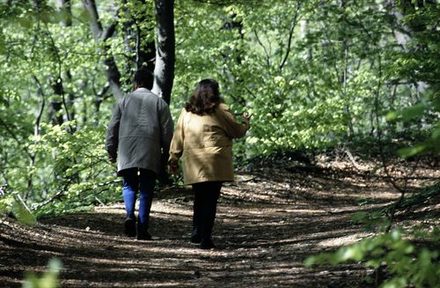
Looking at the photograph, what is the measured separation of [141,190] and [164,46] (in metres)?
4.03

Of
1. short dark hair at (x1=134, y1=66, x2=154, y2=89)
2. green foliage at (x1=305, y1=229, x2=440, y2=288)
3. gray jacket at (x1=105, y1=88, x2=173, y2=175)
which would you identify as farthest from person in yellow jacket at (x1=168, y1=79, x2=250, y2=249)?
green foliage at (x1=305, y1=229, x2=440, y2=288)

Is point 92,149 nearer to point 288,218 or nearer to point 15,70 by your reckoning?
point 288,218

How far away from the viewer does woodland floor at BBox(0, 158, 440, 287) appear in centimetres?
619

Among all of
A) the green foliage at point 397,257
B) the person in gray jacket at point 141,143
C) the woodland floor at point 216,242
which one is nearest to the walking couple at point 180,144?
the person in gray jacket at point 141,143

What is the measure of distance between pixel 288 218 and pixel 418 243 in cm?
430

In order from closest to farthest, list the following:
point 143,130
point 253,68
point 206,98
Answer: point 206,98 → point 143,130 → point 253,68

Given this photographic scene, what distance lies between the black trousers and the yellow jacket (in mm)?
144

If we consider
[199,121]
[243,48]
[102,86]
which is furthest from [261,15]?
[102,86]

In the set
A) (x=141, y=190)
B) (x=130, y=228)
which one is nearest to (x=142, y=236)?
(x=130, y=228)

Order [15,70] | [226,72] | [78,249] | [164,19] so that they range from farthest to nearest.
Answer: [15,70] < [226,72] < [164,19] < [78,249]

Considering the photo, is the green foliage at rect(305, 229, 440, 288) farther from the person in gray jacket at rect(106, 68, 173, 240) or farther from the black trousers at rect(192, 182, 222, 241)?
the person in gray jacket at rect(106, 68, 173, 240)

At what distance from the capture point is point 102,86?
1214 inches

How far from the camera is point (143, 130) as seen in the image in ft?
29.0

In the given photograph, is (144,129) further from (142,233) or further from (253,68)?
(253,68)
